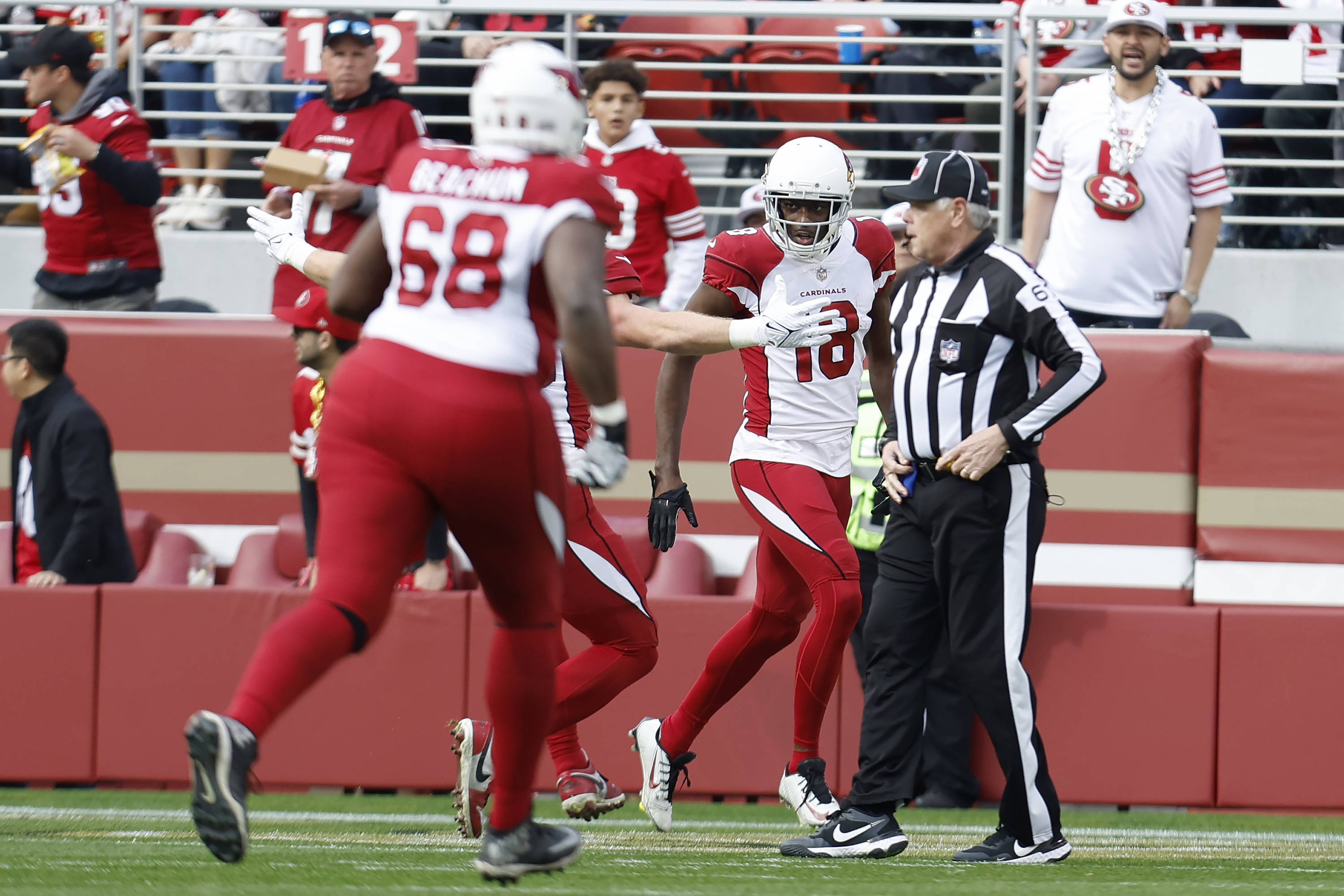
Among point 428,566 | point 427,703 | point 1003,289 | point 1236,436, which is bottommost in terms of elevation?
point 427,703

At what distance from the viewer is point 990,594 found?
5.53 m

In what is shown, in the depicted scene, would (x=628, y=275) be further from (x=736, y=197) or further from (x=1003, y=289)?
(x=736, y=197)

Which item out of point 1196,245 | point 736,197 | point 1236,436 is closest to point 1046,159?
point 1196,245

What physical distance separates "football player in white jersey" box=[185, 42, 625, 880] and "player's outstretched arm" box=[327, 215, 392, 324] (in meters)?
0.09

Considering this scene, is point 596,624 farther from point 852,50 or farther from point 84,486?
point 852,50

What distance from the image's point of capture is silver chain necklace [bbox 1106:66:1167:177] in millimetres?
7832

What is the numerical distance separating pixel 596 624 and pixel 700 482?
259cm

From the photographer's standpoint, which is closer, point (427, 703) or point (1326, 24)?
point (427, 703)

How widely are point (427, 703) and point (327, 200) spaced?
225 centimetres

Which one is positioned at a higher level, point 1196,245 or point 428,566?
point 1196,245

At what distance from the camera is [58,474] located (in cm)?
755

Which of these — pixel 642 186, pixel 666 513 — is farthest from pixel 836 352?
pixel 642 186

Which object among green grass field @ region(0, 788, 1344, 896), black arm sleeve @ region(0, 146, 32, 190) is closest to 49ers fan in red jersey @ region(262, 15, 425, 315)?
green grass field @ region(0, 788, 1344, 896)

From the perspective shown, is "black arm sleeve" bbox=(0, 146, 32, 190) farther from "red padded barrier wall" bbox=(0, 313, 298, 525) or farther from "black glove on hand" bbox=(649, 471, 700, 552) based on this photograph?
"black glove on hand" bbox=(649, 471, 700, 552)
